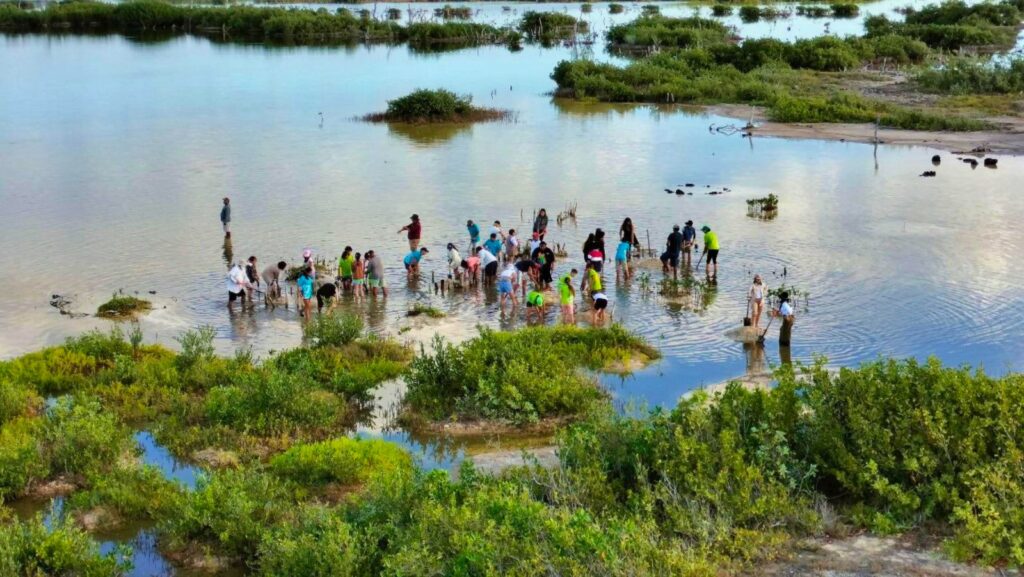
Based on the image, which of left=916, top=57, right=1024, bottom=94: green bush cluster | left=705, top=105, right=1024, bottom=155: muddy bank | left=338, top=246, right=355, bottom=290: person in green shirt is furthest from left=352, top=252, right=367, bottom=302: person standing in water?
left=916, top=57, right=1024, bottom=94: green bush cluster

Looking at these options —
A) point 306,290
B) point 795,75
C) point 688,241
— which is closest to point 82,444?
point 306,290

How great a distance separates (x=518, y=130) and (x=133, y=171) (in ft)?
51.4

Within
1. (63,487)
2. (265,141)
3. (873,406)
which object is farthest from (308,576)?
(265,141)

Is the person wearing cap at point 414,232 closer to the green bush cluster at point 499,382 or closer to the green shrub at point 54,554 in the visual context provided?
the green bush cluster at point 499,382

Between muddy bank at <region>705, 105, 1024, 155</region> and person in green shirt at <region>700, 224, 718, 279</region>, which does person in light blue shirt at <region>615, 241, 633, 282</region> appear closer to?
person in green shirt at <region>700, 224, 718, 279</region>

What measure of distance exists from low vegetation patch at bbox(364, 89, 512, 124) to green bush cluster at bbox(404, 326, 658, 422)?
29805 mm

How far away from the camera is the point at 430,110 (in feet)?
160

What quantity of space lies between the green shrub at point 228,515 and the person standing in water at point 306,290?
9.55 metres

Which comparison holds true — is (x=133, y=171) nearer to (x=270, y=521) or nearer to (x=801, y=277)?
(x=801, y=277)

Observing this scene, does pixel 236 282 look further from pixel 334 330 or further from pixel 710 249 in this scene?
pixel 710 249

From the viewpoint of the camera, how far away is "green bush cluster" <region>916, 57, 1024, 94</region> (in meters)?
52.0

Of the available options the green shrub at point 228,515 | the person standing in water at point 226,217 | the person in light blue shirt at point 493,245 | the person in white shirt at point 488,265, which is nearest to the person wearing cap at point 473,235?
the person in light blue shirt at point 493,245

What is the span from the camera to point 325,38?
85062 mm

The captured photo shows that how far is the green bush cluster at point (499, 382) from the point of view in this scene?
1828 cm
